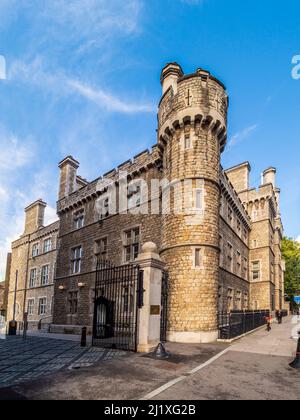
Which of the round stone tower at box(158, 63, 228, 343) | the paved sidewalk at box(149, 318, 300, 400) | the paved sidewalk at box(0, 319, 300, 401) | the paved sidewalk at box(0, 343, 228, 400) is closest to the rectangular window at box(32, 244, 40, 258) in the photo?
the round stone tower at box(158, 63, 228, 343)

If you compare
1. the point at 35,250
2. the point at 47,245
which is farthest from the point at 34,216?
the point at 47,245

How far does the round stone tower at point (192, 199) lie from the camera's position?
13414mm

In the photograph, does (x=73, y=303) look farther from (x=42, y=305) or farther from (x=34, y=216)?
(x=34, y=216)

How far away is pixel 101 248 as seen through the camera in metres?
20.7

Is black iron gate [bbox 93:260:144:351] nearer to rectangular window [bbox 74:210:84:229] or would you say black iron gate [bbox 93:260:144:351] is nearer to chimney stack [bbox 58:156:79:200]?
rectangular window [bbox 74:210:84:229]

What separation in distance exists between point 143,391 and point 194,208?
32.3ft

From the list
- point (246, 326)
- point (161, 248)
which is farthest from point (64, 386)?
point (246, 326)

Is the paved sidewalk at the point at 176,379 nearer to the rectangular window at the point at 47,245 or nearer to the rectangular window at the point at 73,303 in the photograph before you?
the rectangular window at the point at 73,303

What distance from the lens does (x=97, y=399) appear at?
5.20 m

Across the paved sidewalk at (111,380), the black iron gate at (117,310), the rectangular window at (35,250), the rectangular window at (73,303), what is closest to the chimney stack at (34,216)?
the rectangular window at (35,250)

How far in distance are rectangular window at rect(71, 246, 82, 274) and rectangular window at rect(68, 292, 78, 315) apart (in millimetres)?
1691

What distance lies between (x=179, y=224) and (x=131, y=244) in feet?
15.7

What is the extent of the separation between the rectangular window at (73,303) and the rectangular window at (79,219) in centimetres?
515

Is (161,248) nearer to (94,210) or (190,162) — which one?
(190,162)
